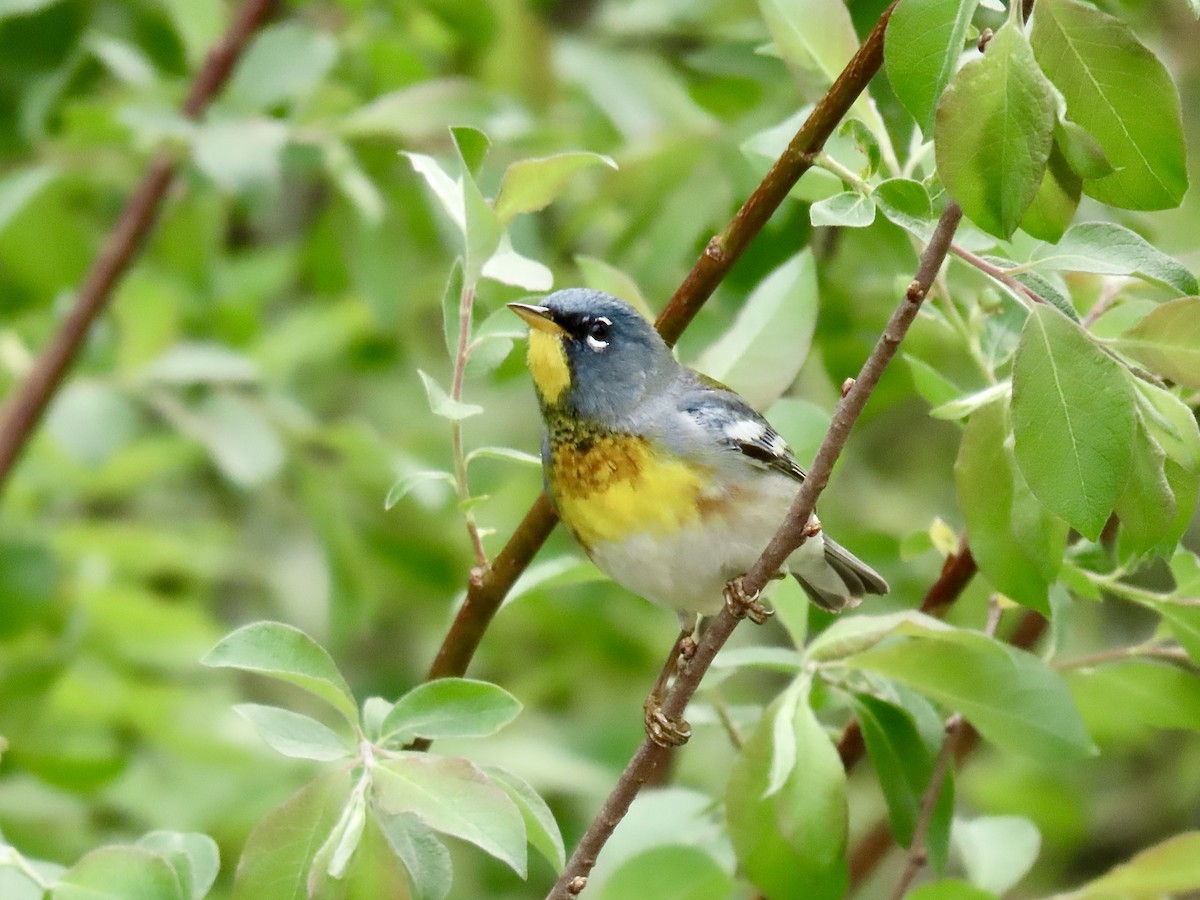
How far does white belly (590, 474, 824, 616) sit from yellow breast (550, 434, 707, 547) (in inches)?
0.9

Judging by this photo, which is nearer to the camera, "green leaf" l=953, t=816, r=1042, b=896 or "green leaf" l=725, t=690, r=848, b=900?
"green leaf" l=725, t=690, r=848, b=900

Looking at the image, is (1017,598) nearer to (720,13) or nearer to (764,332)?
(764,332)

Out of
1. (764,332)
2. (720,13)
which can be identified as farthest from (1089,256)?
(720,13)

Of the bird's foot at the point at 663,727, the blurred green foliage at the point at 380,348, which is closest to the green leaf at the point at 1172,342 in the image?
the blurred green foliage at the point at 380,348

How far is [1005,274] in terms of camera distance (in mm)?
1424

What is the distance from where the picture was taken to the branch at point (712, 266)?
155 centimetres

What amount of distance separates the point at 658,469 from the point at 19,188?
1.43 metres

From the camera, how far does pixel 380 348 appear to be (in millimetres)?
3859

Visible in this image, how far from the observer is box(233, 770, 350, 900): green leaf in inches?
58.5

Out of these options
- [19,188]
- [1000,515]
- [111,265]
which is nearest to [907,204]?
[1000,515]

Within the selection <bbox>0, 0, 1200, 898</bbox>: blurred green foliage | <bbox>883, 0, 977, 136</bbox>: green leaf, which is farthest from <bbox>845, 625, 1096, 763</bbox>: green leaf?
<bbox>883, 0, 977, 136</bbox>: green leaf

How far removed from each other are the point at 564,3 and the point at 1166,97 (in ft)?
11.6

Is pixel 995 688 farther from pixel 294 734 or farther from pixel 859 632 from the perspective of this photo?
pixel 294 734

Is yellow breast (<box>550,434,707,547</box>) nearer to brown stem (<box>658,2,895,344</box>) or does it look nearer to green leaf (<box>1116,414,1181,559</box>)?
brown stem (<box>658,2,895,344</box>)
